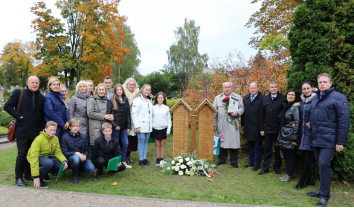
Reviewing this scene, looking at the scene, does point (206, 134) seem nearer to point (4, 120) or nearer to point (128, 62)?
point (4, 120)

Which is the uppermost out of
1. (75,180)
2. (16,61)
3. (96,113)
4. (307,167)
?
(16,61)

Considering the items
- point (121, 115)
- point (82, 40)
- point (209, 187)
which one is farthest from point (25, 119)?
point (82, 40)

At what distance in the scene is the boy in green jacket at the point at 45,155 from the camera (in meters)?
4.70

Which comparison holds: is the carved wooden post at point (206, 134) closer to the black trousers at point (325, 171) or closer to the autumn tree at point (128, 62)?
the black trousers at point (325, 171)

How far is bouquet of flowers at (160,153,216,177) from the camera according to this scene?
582 centimetres

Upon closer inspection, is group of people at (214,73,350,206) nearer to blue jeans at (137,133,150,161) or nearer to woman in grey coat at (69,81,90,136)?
Result: blue jeans at (137,133,150,161)

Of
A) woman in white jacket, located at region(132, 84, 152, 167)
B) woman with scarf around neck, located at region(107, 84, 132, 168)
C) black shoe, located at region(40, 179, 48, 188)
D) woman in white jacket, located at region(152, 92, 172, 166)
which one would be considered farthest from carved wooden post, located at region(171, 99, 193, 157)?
black shoe, located at region(40, 179, 48, 188)

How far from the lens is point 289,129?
17.1 feet

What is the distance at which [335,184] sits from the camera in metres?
5.16

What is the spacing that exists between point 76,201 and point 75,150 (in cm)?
143

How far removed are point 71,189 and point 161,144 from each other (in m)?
2.44

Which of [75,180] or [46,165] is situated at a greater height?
[46,165]

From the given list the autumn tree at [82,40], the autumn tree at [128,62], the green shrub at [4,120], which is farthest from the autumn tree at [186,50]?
the green shrub at [4,120]

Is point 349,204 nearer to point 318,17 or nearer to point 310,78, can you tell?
point 310,78
